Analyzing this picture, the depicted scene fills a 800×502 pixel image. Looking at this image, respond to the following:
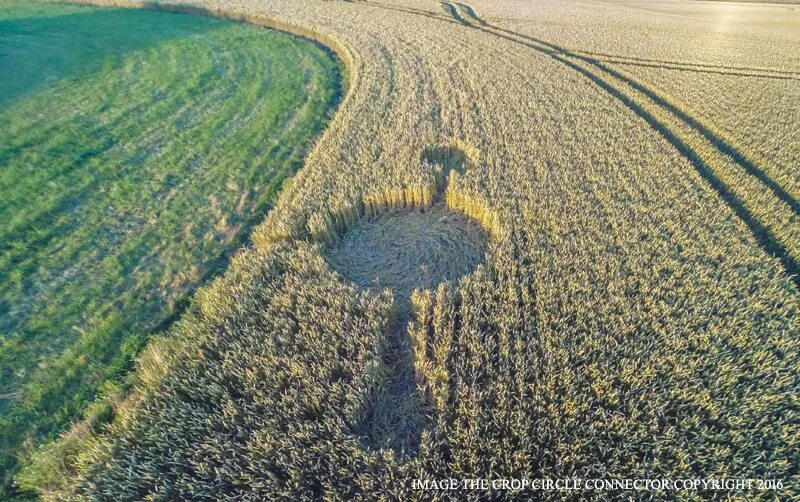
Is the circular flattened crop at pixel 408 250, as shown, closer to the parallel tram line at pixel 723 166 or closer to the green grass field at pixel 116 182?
the green grass field at pixel 116 182

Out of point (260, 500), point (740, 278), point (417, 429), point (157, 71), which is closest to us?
point (260, 500)

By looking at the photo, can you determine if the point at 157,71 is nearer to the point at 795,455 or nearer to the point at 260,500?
the point at 260,500

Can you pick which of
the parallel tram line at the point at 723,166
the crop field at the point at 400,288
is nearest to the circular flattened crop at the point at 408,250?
the crop field at the point at 400,288

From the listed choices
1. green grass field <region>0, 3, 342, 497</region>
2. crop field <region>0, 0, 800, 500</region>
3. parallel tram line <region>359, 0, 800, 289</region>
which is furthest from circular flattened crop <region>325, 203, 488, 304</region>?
parallel tram line <region>359, 0, 800, 289</region>

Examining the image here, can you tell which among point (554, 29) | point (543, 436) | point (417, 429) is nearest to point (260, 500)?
point (417, 429)

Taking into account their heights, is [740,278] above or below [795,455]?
above

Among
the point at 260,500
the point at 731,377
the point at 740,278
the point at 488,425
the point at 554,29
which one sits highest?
the point at 554,29

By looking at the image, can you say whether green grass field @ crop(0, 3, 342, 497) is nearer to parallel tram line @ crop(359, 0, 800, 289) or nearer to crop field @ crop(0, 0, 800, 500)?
crop field @ crop(0, 0, 800, 500)
